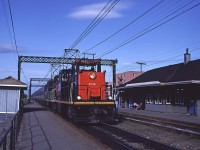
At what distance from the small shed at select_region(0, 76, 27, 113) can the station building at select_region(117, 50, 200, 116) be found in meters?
14.3

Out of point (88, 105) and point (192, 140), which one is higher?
point (88, 105)

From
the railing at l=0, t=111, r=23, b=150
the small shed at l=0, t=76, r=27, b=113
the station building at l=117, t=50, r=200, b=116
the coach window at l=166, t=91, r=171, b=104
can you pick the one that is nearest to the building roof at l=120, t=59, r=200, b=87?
the station building at l=117, t=50, r=200, b=116

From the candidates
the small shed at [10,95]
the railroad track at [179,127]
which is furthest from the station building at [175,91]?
the small shed at [10,95]

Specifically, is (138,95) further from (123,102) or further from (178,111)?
(178,111)

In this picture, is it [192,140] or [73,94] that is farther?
[73,94]

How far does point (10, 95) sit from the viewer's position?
2930 cm

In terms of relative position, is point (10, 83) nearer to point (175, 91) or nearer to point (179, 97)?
point (175, 91)

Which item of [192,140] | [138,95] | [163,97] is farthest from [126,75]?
[192,140]

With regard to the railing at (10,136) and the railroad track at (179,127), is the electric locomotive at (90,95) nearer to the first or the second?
the railroad track at (179,127)

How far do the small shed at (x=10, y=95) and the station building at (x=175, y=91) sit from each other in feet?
46.8

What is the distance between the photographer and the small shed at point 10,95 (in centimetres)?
2869

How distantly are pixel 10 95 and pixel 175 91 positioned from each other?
53.1 feet

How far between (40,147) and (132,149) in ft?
10.4

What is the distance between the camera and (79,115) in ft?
58.1
